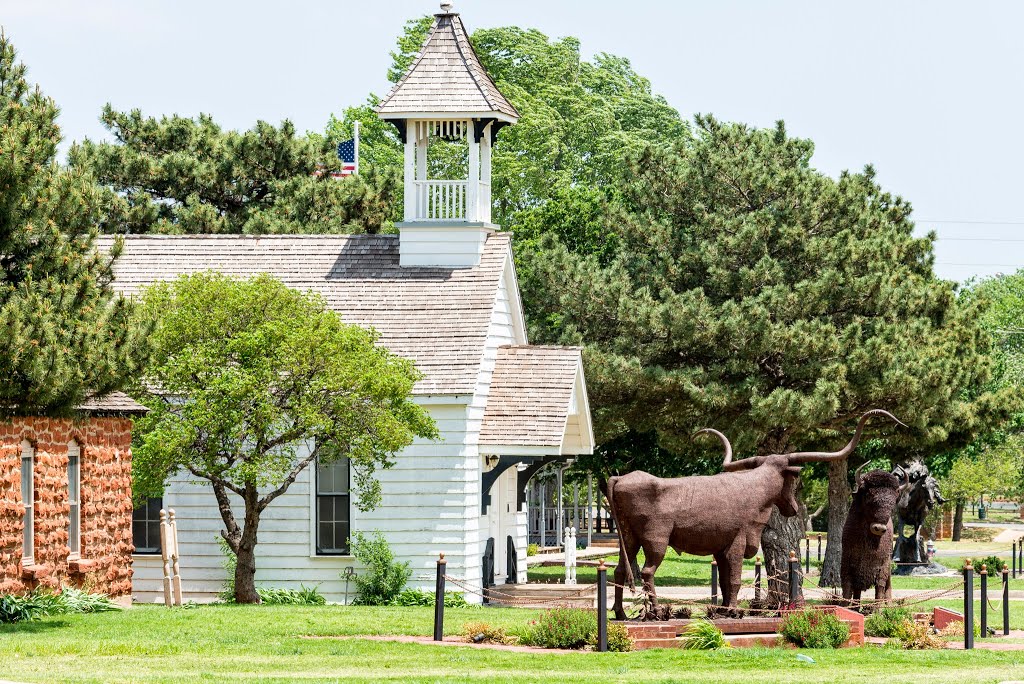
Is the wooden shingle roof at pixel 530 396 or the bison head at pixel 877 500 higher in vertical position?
the wooden shingle roof at pixel 530 396

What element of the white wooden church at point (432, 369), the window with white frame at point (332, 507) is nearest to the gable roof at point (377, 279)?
the white wooden church at point (432, 369)

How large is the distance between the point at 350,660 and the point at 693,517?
17.0ft

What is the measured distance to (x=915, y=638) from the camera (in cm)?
2262

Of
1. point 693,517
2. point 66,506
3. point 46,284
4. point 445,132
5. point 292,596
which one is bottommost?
point 292,596

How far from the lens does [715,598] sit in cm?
2406

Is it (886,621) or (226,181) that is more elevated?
(226,181)

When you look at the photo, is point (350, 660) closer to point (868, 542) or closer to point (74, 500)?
point (74, 500)

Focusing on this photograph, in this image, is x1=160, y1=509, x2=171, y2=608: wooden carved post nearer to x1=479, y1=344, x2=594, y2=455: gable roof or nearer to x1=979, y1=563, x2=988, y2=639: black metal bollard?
x1=479, y1=344, x2=594, y2=455: gable roof

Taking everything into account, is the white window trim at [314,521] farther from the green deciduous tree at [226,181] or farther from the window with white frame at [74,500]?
the green deciduous tree at [226,181]

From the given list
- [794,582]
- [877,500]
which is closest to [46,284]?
[794,582]

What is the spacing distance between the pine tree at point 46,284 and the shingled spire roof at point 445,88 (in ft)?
34.0

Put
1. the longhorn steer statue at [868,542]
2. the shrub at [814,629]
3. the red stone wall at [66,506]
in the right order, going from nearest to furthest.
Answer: the shrub at [814,629], the red stone wall at [66,506], the longhorn steer statue at [868,542]

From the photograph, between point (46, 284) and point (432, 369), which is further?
point (432, 369)

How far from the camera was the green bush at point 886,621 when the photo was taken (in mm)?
23031
